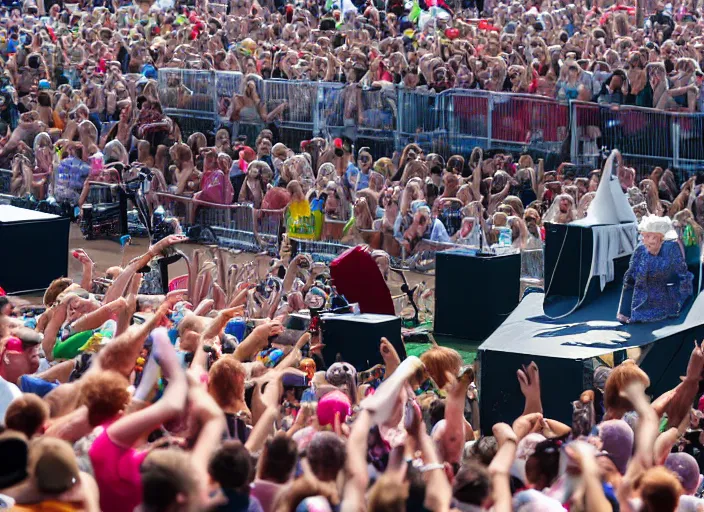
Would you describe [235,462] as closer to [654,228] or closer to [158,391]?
[158,391]

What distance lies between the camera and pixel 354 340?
36.8ft

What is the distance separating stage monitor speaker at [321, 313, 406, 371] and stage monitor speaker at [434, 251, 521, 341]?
9.49 feet

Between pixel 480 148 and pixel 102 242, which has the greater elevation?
pixel 480 148

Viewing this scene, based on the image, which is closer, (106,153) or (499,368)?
(499,368)

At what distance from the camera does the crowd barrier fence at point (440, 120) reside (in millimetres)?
18453

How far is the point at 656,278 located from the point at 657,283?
38 mm

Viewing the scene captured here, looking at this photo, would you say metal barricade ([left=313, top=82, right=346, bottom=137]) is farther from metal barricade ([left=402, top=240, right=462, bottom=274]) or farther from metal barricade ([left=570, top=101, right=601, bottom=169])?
metal barricade ([left=402, top=240, right=462, bottom=274])

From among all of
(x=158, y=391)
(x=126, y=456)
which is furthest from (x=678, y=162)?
(x=126, y=456)

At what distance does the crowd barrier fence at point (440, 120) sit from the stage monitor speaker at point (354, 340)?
7.63m

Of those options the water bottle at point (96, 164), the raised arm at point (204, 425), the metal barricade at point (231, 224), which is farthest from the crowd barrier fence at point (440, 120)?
the raised arm at point (204, 425)

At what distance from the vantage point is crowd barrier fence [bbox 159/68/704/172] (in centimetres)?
1845

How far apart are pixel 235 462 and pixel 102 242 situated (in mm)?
13545

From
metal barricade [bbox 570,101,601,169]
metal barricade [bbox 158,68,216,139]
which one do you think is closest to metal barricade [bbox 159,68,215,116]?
metal barricade [bbox 158,68,216,139]

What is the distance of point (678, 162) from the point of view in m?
18.1
